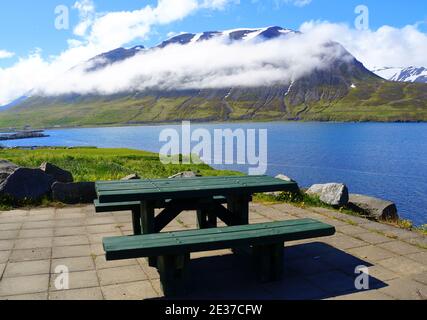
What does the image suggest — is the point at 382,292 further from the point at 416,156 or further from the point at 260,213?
the point at 416,156

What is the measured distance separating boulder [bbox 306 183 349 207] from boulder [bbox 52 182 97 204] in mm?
5923

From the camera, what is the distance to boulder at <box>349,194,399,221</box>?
11.4 metres

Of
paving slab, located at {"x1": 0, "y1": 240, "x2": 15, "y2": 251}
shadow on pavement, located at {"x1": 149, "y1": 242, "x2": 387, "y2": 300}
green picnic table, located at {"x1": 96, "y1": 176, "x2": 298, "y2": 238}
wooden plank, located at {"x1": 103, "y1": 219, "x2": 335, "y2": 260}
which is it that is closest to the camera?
wooden plank, located at {"x1": 103, "y1": 219, "x2": 335, "y2": 260}

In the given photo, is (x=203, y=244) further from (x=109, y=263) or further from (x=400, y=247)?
(x=400, y=247)

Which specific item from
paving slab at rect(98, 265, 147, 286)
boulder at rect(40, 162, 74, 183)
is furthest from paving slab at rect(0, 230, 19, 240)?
boulder at rect(40, 162, 74, 183)

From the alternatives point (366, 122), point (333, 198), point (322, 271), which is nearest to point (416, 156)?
point (333, 198)

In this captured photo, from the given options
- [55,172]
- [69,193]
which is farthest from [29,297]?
[55,172]

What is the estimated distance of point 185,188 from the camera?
22.0 ft

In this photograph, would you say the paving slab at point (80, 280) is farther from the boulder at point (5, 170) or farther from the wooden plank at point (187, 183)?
the boulder at point (5, 170)

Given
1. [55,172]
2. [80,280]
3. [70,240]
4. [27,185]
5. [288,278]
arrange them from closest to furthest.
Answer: [80,280], [288,278], [70,240], [27,185], [55,172]

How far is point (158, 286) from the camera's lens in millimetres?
6043

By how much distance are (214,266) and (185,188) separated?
1279 millimetres

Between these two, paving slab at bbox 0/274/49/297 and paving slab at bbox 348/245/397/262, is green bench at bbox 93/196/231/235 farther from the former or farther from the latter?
paving slab at bbox 348/245/397/262

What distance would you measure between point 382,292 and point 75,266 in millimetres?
4348
